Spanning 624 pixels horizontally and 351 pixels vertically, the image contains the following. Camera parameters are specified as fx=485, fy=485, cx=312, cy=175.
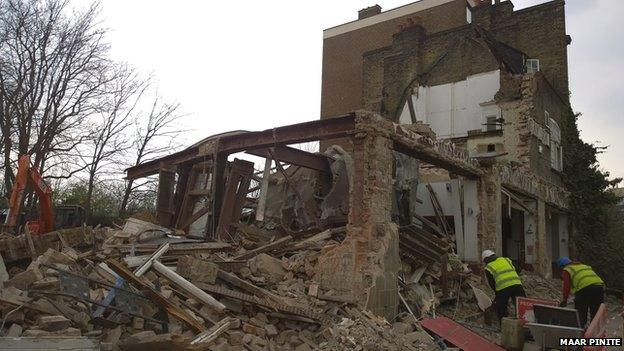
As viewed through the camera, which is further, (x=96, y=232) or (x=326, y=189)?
(x=326, y=189)

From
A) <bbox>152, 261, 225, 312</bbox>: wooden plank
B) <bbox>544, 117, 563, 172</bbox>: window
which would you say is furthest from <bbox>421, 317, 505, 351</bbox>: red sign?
<bbox>544, 117, 563, 172</bbox>: window

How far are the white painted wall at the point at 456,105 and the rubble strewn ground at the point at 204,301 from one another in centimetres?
1058

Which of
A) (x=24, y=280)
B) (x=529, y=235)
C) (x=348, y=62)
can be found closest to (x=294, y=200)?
(x=24, y=280)

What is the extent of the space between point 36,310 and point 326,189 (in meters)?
7.43

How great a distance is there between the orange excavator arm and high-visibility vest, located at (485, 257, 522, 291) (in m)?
10.2

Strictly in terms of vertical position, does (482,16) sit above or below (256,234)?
above

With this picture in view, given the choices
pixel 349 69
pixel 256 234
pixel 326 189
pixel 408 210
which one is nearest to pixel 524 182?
pixel 408 210

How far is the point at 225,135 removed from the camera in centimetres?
1072

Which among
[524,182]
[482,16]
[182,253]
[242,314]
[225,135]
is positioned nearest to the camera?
[242,314]

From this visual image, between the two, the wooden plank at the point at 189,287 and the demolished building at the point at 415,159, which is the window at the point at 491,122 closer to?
the demolished building at the point at 415,159

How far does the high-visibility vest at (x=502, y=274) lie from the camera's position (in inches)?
328

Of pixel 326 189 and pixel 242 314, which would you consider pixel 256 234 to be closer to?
pixel 326 189

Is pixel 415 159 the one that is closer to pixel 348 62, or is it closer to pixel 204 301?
pixel 204 301

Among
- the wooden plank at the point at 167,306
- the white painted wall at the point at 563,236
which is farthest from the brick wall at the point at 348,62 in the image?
the wooden plank at the point at 167,306
